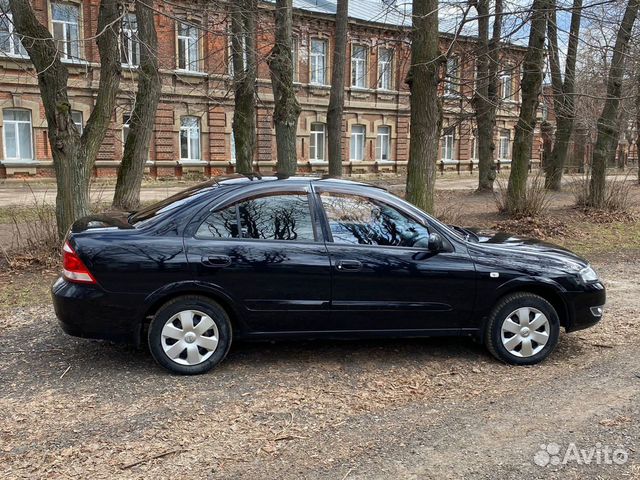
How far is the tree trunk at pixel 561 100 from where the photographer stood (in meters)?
13.6

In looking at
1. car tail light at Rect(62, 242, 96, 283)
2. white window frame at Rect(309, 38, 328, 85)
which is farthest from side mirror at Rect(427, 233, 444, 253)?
white window frame at Rect(309, 38, 328, 85)

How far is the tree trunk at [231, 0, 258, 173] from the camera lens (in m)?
13.2

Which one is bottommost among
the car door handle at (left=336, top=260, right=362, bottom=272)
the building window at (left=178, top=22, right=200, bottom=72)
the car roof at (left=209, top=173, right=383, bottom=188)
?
the car door handle at (left=336, top=260, right=362, bottom=272)

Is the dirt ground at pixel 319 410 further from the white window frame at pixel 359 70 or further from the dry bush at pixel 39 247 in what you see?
the white window frame at pixel 359 70

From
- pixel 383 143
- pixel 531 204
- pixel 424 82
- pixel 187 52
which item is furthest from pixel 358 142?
pixel 424 82

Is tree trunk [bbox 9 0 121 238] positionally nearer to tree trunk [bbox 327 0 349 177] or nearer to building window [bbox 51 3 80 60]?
tree trunk [bbox 327 0 349 177]

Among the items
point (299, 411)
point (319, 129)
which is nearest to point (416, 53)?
point (299, 411)

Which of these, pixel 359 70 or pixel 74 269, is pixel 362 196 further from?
pixel 359 70

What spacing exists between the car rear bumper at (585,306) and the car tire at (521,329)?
0.22 m

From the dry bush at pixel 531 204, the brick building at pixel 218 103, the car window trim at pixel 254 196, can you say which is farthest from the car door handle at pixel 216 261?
the brick building at pixel 218 103

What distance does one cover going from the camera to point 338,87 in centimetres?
1877

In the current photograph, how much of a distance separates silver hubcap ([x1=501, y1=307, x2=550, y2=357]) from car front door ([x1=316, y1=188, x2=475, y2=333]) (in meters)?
0.39

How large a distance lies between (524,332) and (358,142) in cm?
3137

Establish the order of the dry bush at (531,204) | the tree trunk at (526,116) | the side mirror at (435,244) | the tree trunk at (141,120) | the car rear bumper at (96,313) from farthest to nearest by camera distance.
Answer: the dry bush at (531,204)
the tree trunk at (526,116)
the tree trunk at (141,120)
the side mirror at (435,244)
the car rear bumper at (96,313)
